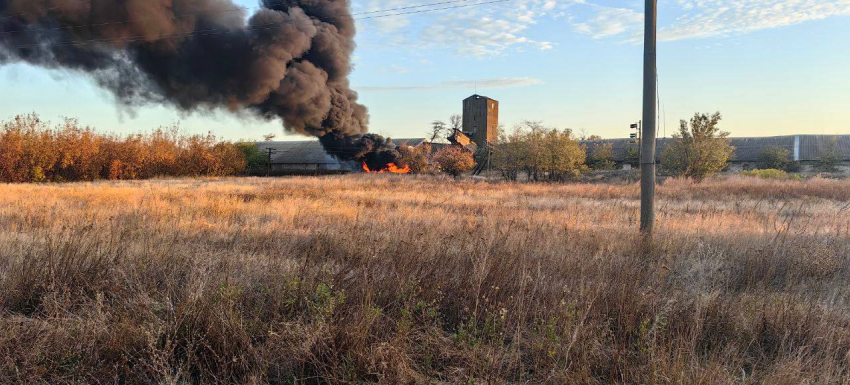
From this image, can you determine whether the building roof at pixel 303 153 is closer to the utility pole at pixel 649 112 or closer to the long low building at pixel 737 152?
the long low building at pixel 737 152

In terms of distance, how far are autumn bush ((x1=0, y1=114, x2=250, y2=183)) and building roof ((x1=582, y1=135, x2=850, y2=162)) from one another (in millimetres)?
44180

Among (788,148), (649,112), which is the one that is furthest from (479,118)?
(649,112)

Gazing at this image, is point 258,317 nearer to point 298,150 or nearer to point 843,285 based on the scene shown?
point 843,285

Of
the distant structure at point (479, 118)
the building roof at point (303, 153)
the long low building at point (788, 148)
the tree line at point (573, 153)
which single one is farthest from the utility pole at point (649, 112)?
the building roof at point (303, 153)

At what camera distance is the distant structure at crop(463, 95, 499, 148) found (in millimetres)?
63688

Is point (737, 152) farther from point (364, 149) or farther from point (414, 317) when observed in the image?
point (414, 317)

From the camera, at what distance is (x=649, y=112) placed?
707 centimetres

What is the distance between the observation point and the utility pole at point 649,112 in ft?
22.9

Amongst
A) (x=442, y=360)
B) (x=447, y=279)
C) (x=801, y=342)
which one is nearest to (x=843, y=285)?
(x=801, y=342)

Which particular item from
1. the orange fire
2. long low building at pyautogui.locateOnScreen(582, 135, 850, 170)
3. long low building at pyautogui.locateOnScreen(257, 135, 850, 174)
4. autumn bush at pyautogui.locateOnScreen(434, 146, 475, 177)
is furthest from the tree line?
long low building at pyautogui.locateOnScreen(582, 135, 850, 170)

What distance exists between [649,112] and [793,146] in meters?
68.9

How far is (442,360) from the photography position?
3170 millimetres

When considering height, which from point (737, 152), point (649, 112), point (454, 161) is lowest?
point (454, 161)

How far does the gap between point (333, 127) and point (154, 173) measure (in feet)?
57.6
